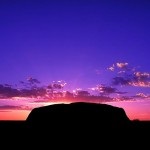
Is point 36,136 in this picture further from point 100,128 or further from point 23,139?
point 100,128

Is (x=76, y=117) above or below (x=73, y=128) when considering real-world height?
above

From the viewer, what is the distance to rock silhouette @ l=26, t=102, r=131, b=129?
14086mm

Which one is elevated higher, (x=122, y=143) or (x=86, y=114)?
(x=86, y=114)

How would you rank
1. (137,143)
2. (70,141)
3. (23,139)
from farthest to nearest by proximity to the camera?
(137,143) < (23,139) < (70,141)

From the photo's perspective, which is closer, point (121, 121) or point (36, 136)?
point (36, 136)

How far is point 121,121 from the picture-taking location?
1536 centimetres

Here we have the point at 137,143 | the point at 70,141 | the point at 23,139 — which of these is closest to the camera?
the point at 70,141

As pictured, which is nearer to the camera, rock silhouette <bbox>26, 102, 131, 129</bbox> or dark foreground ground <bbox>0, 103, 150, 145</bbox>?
dark foreground ground <bbox>0, 103, 150, 145</bbox>

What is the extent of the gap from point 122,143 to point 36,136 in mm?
3833

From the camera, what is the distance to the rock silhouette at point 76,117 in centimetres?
1409

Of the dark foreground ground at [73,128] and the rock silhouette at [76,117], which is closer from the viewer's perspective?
the dark foreground ground at [73,128]

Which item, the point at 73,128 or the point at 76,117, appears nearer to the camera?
the point at 73,128

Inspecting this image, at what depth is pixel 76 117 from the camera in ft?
46.4

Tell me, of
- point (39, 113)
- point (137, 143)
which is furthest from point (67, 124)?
point (137, 143)
